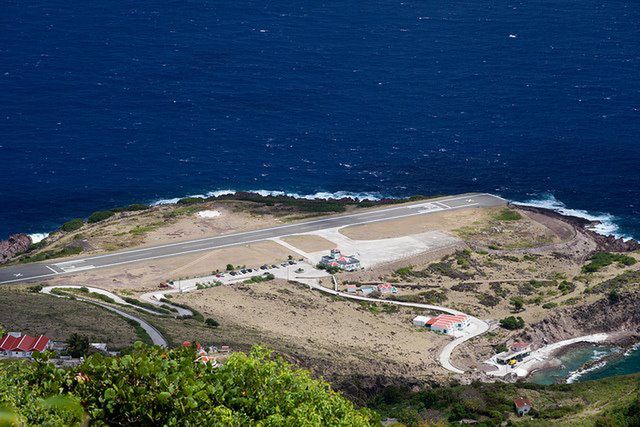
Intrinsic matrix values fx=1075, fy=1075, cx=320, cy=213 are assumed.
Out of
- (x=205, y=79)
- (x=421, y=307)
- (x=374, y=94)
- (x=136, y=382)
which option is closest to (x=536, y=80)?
(x=374, y=94)

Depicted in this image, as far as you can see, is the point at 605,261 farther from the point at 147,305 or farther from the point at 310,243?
the point at 147,305

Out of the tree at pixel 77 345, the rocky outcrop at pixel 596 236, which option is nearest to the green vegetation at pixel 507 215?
the rocky outcrop at pixel 596 236

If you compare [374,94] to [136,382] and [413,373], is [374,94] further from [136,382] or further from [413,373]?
[136,382]

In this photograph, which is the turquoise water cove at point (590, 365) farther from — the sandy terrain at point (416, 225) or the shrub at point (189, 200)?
the shrub at point (189, 200)

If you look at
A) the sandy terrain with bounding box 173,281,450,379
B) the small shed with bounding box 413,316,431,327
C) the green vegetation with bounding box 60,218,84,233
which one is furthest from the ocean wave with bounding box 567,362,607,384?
the green vegetation with bounding box 60,218,84,233

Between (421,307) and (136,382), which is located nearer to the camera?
(136,382)

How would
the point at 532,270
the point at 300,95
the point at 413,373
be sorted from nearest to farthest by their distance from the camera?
1. the point at 413,373
2. the point at 532,270
3. the point at 300,95
